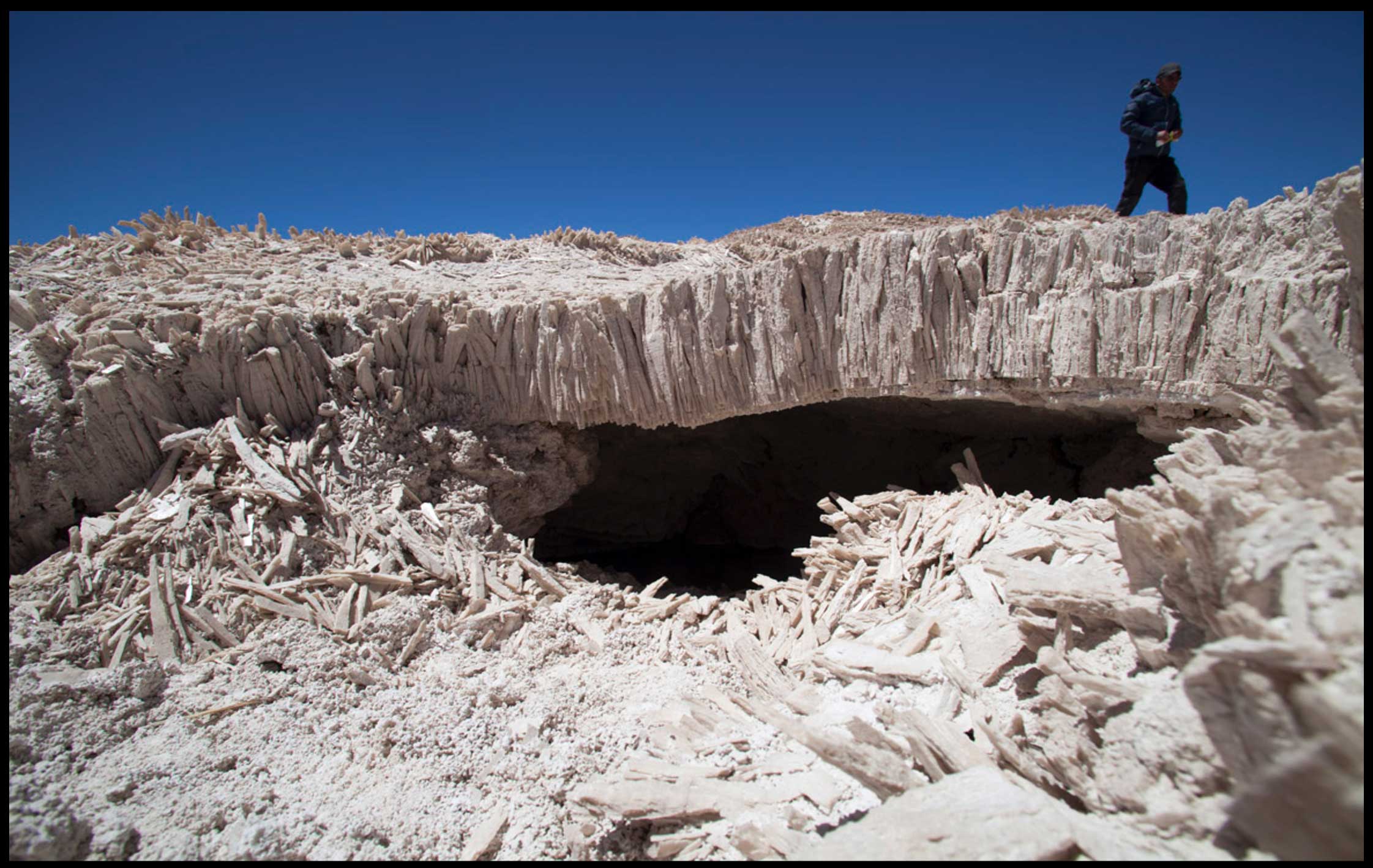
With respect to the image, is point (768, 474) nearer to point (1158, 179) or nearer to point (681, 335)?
point (681, 335)

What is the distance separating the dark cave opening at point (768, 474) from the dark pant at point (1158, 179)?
241cm

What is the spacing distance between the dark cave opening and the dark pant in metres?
2.41

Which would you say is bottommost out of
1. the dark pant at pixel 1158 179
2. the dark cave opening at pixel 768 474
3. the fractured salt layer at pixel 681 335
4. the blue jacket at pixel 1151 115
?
the dark cave opening at pixel 768 474

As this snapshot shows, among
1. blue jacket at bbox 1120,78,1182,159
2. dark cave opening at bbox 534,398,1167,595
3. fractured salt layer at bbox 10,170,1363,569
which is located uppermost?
blue jacket at bbox 1120,78,1182,159

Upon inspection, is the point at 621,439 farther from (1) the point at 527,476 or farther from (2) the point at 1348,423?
(2) the point at 1348,423

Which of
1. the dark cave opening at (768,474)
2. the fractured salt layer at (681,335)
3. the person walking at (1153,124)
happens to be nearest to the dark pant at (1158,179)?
the person walking at (1153,124)

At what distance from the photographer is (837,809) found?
2.19 m

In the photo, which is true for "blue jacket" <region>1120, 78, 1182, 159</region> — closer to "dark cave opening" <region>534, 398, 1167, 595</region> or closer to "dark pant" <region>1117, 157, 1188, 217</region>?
"dark pant" <region>1117, 157, 1188, 217</region>

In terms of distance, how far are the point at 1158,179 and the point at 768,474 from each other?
5.00 m

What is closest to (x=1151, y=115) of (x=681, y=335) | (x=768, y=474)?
(x=681, y=335)

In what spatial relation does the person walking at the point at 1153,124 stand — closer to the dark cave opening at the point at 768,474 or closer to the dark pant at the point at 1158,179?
the dark pant at the point at 1158,179

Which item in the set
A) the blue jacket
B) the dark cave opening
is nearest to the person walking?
the blue jacket

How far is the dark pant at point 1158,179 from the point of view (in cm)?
565

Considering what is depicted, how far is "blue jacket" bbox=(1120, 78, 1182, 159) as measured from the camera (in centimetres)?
541
